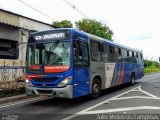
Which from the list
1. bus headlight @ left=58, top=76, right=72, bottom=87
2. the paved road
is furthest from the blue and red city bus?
the paved road

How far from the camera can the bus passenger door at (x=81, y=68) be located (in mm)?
10992

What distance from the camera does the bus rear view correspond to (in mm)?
10625

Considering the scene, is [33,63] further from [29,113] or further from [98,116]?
[98,116]

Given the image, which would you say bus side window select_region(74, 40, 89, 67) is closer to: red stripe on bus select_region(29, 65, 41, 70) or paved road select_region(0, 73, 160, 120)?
red stripe on bus select_region(29, 65, 41, 70)

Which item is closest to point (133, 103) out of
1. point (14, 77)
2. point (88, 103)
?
point (88, 103)

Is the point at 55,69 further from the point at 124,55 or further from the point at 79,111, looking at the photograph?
the point at 124,55

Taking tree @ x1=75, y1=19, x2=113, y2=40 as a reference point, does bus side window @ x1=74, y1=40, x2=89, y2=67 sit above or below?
below

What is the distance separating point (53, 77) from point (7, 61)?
324 inches

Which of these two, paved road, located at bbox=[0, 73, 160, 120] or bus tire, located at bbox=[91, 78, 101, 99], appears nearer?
paved road, located at bbox=[0, 73, 160, 120]

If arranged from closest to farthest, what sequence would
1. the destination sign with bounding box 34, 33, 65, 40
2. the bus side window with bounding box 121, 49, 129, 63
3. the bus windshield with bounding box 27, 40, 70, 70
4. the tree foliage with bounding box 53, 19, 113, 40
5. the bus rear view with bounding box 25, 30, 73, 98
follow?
the bus rear view with bounding box 25, 30, 73, 98, the bus windshield with bounding box 27, 40, 70, 70, the destination sign with bounding box 34, 33, 65, 40, the bus side window with bounding box 121, 49, 129, 63, the tree foliage with bounding box 53, 19, 113, 40

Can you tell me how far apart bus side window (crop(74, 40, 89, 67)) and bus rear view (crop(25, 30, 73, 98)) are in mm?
381

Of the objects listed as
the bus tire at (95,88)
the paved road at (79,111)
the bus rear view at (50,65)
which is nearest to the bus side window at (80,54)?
the bus rear view at (50,65)

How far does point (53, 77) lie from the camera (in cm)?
1074

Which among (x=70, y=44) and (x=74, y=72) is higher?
(x=70, y=44)
